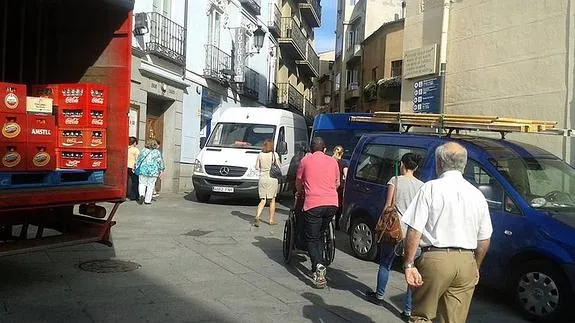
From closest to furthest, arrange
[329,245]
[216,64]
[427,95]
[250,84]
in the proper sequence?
1. [329,245]
2. [427,95]
3. [216,64]
4. [250,84]

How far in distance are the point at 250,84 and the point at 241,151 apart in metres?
11.7

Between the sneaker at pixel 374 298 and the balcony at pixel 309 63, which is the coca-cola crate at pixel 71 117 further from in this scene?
the balcony at pixel 309 63

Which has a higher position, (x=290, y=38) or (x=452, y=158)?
(x=290, y=38)

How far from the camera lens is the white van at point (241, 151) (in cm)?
1442

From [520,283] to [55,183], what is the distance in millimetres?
4926

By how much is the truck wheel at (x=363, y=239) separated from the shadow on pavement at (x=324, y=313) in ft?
7.68

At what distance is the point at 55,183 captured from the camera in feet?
19.2

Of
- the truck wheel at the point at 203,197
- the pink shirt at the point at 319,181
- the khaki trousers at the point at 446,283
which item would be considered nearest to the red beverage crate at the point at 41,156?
the pink shirt at the point at 319,181

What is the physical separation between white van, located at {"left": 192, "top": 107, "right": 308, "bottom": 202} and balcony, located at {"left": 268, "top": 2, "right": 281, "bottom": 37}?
13.1 meters

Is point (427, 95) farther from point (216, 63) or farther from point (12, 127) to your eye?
point (12, 127)

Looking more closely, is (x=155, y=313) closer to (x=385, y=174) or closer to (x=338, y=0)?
(x=385, y=174)

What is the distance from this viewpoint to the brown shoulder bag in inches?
238

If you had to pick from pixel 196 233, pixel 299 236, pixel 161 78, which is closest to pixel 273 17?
pixel 161 78

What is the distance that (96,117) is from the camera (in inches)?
242
